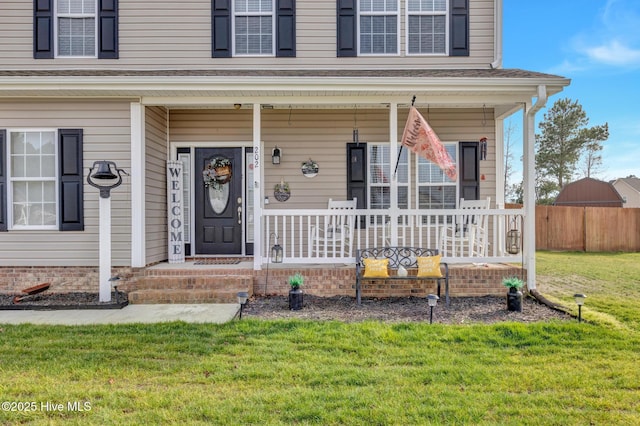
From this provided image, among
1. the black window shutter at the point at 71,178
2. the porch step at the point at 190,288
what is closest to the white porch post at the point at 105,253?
the porch step at the point at 190,288

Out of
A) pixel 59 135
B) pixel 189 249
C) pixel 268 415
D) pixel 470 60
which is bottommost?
pixel 268 415

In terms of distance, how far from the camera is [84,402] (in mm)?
2875

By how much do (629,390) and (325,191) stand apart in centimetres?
506

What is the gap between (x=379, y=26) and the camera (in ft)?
23.8

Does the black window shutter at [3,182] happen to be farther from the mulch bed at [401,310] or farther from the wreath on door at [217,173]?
the mulch bed at [401,310]

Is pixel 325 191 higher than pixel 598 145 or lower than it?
lower

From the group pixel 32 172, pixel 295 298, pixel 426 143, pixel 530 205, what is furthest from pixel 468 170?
pixel 32 172

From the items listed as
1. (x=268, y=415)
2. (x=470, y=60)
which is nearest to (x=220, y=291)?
(x=268, y=415)

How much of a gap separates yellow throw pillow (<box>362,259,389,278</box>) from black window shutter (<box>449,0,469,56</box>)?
413 cm

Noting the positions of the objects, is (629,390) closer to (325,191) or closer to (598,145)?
(325,191)

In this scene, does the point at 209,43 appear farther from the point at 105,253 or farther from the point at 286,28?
the point at 105,253

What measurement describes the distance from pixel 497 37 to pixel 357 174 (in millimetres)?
3413

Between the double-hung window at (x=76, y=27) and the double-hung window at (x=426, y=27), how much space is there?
550 cm

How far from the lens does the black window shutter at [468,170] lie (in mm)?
7258
